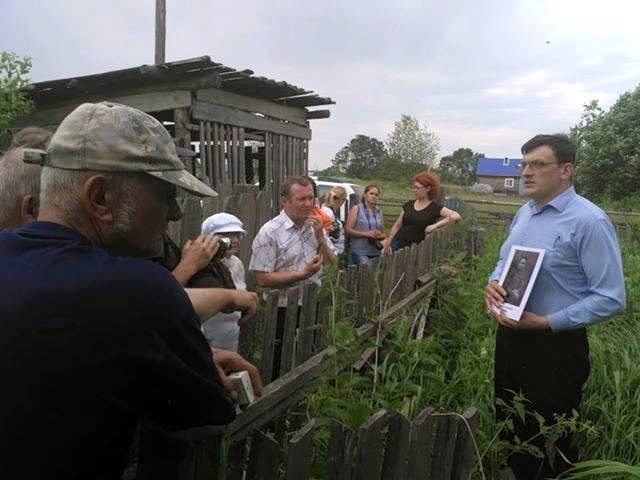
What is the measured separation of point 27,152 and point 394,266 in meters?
3.14

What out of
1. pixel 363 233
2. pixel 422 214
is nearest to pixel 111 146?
pixel 422 214

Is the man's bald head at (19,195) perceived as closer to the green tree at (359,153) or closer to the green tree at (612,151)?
the green tree at (612,151)

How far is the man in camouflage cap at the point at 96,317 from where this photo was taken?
92cm

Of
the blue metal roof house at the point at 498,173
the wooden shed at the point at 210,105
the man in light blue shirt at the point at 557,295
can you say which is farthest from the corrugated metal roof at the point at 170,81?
the blue metal roof house at the point at 498,173

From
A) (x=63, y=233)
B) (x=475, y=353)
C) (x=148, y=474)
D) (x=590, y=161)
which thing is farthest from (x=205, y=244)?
(x=590, y=161)

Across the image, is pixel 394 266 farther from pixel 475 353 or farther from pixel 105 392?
pixel 105 392

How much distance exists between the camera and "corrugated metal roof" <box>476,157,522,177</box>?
82688 millimetres

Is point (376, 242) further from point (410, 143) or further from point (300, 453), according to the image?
point (410, 143)

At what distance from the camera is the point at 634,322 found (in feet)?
16.9

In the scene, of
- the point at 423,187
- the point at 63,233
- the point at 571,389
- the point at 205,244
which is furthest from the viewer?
the point at 423,187

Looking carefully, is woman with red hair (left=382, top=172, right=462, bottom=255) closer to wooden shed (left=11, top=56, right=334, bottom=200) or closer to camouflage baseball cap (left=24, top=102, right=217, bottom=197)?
wooden shed (left=11, top=56, right=334, bottom=200)

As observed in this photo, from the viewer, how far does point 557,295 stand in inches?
103

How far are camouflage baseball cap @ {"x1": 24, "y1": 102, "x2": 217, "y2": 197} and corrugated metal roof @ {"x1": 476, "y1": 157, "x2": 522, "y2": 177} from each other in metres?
86.1

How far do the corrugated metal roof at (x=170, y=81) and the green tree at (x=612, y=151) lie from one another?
12149 mm
